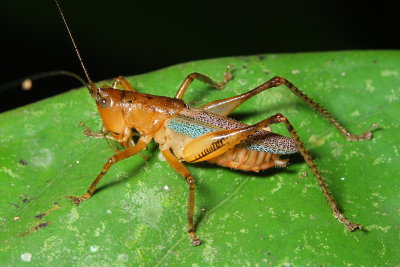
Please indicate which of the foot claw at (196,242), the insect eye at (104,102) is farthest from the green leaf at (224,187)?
the insect eye at (104,102)

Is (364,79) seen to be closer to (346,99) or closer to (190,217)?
(346,99)

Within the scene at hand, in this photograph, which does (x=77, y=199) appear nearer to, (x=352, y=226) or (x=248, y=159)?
(x=248, y=159)

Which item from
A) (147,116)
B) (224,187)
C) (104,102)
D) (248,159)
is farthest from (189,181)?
(104,102)

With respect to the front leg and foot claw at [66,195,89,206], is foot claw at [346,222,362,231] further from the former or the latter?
foot claw at [66,195,89,206]

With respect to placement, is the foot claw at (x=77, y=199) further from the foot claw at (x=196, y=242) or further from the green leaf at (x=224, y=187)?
the foot claw at (x=196, y=242)

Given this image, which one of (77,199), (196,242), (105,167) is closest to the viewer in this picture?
(196,242)

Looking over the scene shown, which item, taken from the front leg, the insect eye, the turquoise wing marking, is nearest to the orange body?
the insect eye

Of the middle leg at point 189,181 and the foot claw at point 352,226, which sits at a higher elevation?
the middle leg at point 189,181

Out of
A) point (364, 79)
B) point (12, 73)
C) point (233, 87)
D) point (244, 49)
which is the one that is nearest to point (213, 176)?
point (233, 87)
